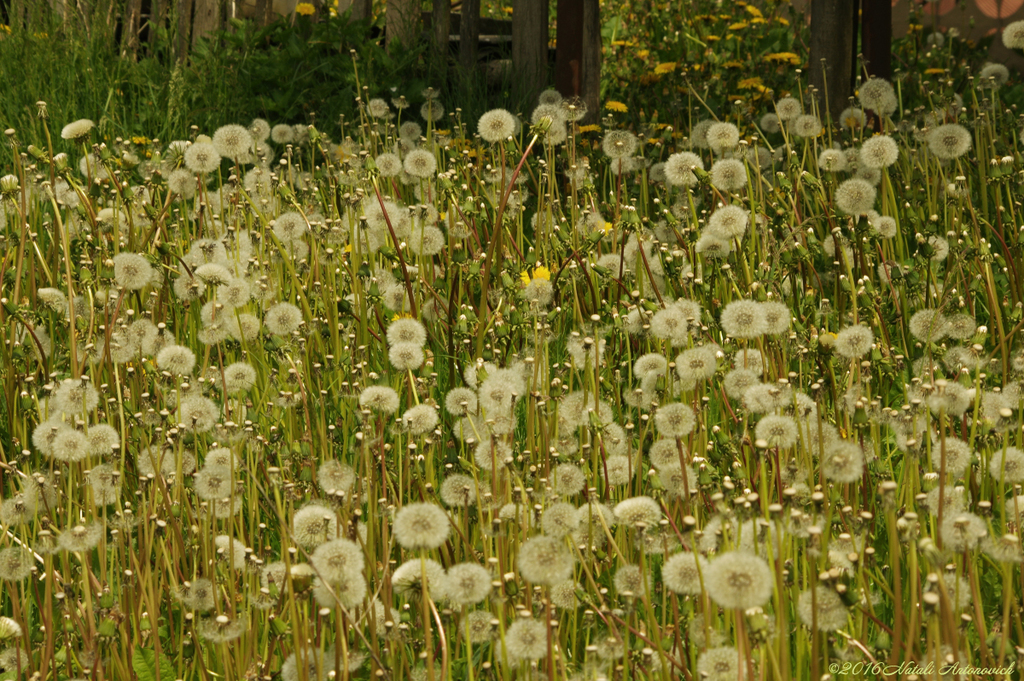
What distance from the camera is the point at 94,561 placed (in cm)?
218

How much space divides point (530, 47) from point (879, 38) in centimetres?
176

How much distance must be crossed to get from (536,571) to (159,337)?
1488mm

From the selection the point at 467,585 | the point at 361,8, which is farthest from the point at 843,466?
the point at 361,8

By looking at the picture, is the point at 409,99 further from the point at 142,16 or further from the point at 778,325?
the point at 778,325

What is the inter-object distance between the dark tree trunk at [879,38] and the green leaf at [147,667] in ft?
13.5

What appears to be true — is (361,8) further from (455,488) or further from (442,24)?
(455,488)

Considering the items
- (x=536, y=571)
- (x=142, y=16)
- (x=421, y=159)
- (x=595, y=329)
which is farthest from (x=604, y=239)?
(x=142, y=16)

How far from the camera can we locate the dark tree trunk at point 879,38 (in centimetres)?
475

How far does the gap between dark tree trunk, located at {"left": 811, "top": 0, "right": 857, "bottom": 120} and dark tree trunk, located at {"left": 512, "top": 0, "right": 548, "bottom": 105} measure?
1469mm

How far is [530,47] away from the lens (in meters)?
5.43

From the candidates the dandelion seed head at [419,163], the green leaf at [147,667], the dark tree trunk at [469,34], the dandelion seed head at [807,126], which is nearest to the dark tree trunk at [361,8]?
the dark tree trunk at [469,34]

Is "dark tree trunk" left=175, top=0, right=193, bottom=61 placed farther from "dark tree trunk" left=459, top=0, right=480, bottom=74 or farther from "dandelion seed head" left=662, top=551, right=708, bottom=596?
"dandelion seed head" left=662, top=551, right=708, bottom=596

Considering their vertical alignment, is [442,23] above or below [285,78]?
above

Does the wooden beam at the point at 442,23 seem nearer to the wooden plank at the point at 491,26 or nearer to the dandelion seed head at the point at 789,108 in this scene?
the wooden plank at the point at 491,26
